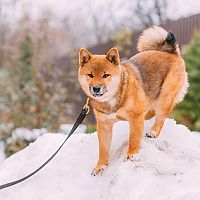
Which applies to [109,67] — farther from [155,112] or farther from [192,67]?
[192,67]

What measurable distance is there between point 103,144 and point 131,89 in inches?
15.4

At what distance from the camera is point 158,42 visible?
3.57m

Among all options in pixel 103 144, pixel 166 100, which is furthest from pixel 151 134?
pixel 103 144

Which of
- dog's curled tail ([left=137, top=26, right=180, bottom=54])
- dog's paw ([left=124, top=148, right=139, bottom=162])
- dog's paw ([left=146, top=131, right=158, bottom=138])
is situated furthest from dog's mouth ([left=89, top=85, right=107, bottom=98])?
dog's curled tail ([left=137, top=26, right=180, bottom=54])

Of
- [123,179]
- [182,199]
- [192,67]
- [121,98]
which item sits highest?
[121,98]

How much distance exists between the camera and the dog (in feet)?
9.02

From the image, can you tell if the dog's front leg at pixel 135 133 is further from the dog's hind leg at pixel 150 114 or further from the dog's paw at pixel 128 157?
the dog's hind leg at pixel 150 114

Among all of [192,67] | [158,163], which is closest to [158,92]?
[158,163]

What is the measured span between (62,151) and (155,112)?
712 millimetres

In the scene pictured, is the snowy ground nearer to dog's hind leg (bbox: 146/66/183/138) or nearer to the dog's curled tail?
dog's hind leg (bbox: 146/66/183/138)

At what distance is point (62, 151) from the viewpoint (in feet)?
10.9

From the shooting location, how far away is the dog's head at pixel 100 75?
8.80 feet

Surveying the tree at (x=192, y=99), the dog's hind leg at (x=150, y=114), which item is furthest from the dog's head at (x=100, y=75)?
the tree at (x=192, y=99)

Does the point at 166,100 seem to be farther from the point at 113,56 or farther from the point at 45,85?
the point at 45,85
